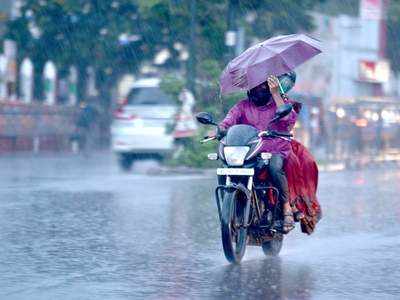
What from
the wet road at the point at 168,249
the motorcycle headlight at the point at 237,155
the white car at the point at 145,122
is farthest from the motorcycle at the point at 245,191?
the white car at the point at 145,122

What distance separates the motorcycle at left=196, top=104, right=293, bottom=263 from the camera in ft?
31.6

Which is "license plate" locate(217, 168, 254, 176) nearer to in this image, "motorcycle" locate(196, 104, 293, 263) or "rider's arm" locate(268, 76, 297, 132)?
"motorcycle" locate(196, 104, 293, 263)

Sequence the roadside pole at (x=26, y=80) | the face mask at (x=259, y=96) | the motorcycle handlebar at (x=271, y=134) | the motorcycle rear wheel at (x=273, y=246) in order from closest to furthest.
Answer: the motorcycle handlebar at (x=271, y=134)
the face mask at (x=259, y=96)
the motorcycle rear wheel at (x=273, y=246)
the roadside pole at (x=26, y=80)

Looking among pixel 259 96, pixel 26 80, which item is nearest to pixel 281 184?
pixel 259 96

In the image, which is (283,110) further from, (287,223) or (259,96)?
(287,223)

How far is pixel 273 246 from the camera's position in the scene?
10633 mm

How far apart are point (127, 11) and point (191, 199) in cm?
2086

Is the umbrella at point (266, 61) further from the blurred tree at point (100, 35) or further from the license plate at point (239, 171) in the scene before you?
the blurred tree at point (100, 35)

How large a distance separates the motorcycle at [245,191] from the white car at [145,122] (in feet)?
45.2

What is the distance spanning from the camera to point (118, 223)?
13.4 metres

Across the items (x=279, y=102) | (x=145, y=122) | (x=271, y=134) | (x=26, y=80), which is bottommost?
(x=271, y=134)

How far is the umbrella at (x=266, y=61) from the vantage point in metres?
10.1

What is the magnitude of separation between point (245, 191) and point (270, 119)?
829 mm

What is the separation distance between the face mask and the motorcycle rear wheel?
4.01ft
